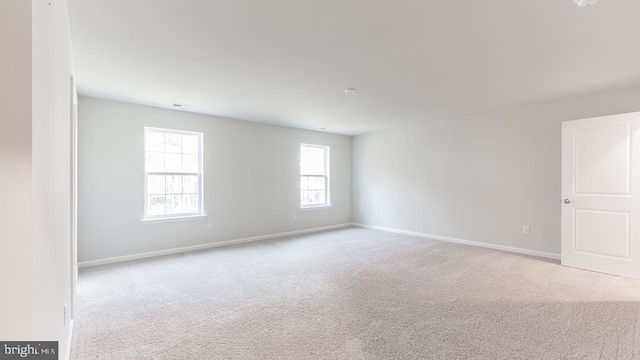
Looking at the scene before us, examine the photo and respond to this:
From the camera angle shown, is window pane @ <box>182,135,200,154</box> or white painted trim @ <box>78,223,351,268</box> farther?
window pane @ <box>182,135,200,154</box>

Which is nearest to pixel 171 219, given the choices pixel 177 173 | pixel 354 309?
pixel 177 173

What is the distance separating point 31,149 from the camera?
84 cm

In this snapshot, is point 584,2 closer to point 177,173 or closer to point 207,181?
Result: point 207,181

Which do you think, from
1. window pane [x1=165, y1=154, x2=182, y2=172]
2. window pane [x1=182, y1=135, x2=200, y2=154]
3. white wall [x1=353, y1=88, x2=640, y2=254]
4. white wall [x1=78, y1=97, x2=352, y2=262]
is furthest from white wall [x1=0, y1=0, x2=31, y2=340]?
white wall [x1=353, y1=88, x2=640, y2=254]

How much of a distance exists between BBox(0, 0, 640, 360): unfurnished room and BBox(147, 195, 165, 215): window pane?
0.03 m

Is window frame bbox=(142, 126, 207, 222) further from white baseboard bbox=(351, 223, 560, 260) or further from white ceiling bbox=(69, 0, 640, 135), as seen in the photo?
white baseboard bbox=(351, 223, 560, 260)

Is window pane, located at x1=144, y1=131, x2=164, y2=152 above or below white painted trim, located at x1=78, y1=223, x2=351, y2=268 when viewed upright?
above

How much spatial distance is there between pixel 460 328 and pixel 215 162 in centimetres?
446

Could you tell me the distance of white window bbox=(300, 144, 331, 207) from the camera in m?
6.77

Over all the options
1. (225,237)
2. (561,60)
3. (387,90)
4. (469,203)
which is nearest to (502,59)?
(561,60)

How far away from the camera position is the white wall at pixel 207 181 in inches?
163

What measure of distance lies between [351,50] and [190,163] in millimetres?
3627

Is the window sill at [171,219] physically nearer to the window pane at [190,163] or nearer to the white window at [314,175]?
the window pane at [190,163]

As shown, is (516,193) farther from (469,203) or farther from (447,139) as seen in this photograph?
(447,139)
